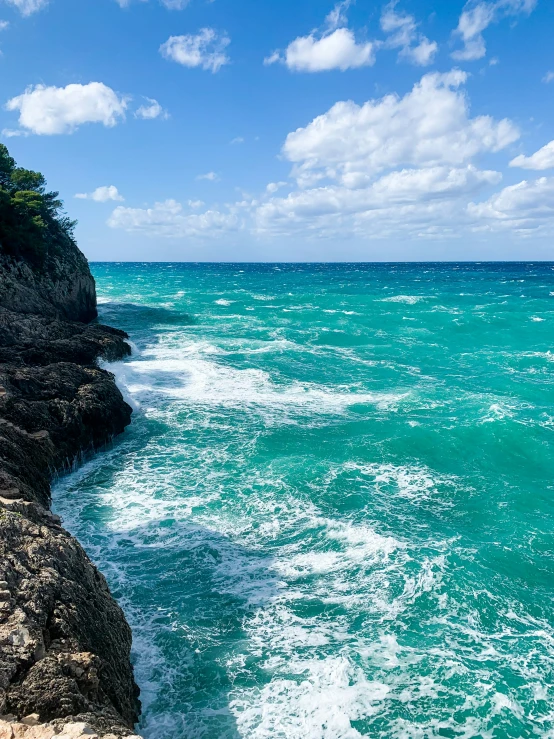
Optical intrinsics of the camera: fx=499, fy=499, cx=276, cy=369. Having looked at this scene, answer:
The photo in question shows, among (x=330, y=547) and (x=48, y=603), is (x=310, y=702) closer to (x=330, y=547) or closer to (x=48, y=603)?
(x=330, y=547)

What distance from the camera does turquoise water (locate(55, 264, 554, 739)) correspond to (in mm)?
10539

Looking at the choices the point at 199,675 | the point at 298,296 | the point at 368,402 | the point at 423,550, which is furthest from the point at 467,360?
the point at 298,296

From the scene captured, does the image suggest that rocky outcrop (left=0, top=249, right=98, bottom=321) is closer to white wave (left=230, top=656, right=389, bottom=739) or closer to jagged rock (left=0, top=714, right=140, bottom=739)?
white wave (left=230, top=656, right=389, bottom=739)

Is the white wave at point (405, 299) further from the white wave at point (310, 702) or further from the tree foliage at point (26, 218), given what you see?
the white wave at point (310, 702)

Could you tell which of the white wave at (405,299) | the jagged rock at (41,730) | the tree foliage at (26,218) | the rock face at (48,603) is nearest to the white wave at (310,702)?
the rock face at (48,603)

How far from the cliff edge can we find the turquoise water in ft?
4.83

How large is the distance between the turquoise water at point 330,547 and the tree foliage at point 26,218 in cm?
1415

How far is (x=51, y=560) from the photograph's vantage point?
395 inches

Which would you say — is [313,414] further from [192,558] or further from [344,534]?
[192,558]

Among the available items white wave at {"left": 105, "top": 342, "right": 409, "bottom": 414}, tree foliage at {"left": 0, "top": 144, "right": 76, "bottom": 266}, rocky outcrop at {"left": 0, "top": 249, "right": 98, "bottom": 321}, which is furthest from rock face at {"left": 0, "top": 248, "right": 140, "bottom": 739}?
tree foliage at {"left": 0, "top": 144, "right": 76, "bottom": 266}

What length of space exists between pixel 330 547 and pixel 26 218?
124 feet

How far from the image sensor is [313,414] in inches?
1074

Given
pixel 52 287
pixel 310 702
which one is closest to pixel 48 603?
pixel 310 702

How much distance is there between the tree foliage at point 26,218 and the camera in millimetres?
38094
